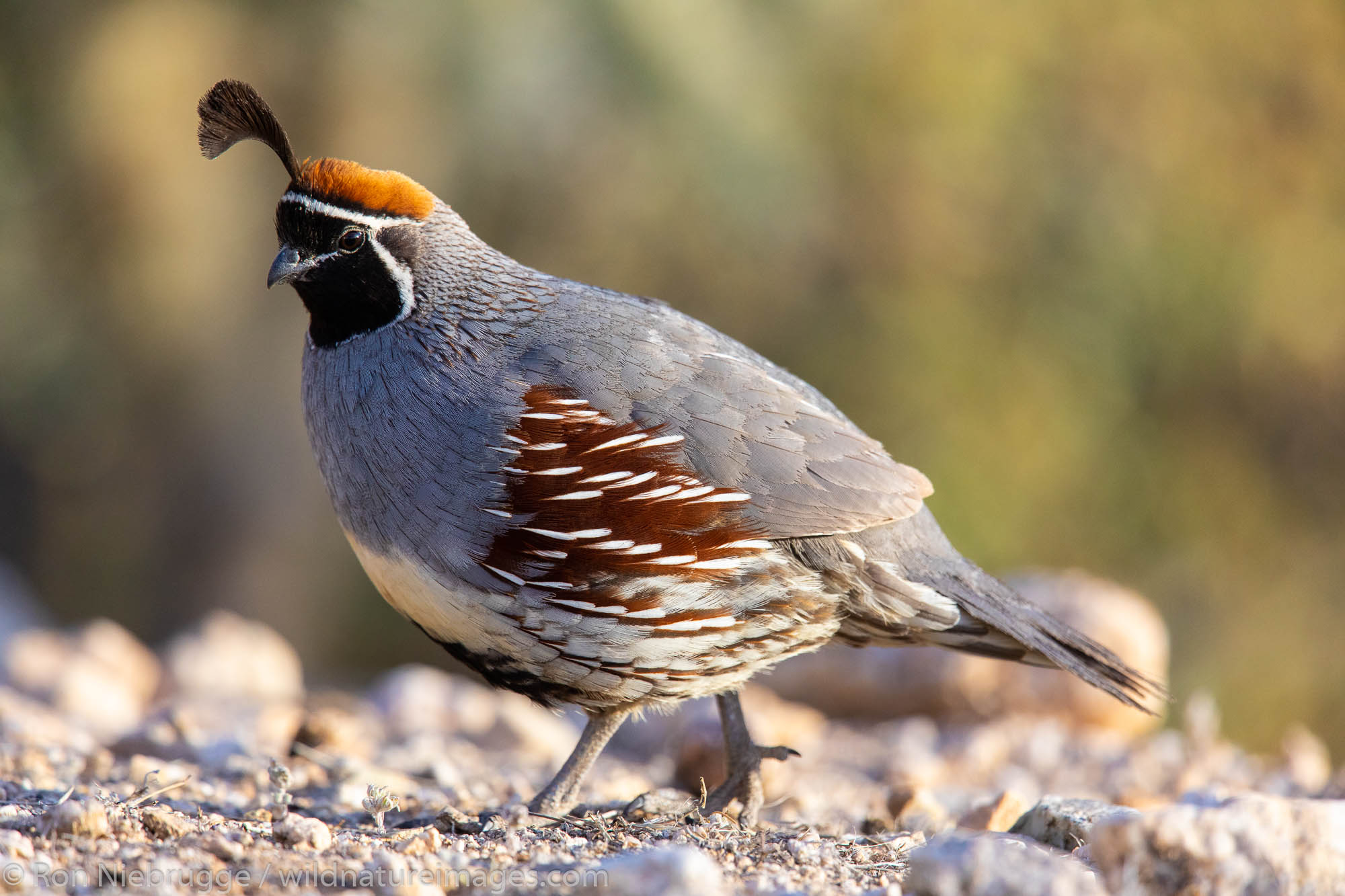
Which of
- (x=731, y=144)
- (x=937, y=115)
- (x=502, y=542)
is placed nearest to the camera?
(x=502, y=542)

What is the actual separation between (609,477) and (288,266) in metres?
1.40

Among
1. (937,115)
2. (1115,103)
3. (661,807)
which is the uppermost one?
(1115,103)

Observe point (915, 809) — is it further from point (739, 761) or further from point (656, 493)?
point (656, 493)

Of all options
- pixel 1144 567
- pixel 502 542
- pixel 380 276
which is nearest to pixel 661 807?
pixel 502 542

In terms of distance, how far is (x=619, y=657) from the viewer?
4031 mm

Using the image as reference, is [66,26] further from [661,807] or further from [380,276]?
[661,807]

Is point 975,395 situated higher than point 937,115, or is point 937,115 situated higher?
point 937,115

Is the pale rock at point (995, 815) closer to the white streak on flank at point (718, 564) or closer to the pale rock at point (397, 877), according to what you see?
the white streak on flank at point (718, 564)

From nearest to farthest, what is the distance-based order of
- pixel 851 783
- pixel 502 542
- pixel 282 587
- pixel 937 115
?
pixel 502 542 → pixel 851 783 → pixel 282 587 → pixel 937 115

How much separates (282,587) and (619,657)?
786 cm

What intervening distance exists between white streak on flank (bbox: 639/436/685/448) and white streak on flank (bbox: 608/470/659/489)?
88 millimetres

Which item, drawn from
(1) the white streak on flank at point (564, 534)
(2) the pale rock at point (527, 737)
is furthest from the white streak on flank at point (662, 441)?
(2) the pale rock at point (527, 737)

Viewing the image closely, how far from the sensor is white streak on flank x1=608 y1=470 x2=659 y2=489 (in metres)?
3.98

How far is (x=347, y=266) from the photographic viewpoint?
443 cm
